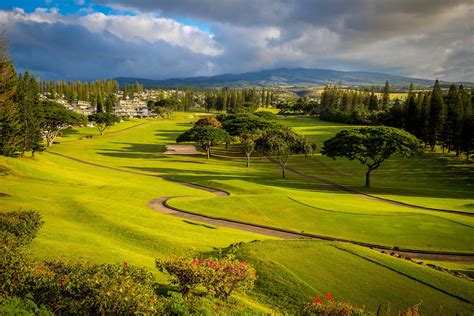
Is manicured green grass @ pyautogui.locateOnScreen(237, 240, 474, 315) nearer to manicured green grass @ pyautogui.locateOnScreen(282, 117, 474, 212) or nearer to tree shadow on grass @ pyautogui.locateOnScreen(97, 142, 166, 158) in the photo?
manicured green grass @ pyautogui.locateOnScreen(282, 117, 474, 212)

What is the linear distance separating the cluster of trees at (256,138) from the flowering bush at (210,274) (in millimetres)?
52987

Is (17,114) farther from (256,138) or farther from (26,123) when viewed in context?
(256,138)

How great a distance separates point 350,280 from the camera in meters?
19.1

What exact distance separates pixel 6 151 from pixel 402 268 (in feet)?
210

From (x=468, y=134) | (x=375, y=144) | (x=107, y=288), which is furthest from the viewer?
(x=468, y=134)

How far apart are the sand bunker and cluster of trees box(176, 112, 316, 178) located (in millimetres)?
8081

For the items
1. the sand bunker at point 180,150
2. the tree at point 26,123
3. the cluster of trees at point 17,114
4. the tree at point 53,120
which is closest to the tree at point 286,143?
the sand bunker at point 180,150

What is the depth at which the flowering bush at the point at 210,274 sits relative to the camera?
13523mm

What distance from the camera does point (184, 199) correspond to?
4309 cm

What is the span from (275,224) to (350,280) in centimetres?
1616

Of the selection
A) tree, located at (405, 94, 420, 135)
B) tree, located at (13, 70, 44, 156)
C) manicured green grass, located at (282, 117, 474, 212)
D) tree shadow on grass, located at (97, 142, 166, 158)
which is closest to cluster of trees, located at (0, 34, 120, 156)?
tree, located at (13, 70, 44, 156)

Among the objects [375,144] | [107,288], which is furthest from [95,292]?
[375,144]

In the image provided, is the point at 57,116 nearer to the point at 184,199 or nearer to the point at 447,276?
the point at 184,199

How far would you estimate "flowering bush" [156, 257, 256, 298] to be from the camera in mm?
13523
